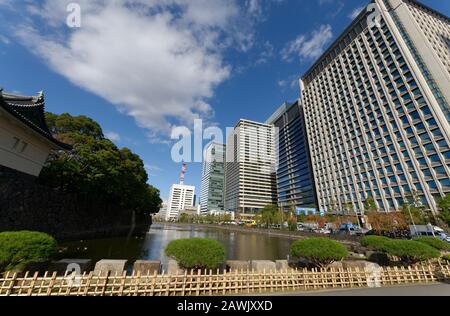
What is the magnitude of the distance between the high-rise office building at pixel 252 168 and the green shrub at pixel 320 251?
12554cm

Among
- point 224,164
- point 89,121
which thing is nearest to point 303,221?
point 89,121

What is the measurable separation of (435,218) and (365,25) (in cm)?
6824

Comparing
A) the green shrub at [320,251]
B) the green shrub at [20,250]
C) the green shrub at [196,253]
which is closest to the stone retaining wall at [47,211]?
the green shrub at [20,250]

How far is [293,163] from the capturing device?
116 m

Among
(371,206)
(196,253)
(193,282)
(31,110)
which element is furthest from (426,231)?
(31,110)

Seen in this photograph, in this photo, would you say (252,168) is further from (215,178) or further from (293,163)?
Result: (215,178)

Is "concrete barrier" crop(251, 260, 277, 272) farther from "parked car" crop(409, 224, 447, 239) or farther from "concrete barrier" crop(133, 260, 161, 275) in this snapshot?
"parked car" crop(409, 224, 447, 239)

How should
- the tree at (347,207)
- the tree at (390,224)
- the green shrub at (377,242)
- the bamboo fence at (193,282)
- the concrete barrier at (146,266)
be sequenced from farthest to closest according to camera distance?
the tree at (347,207), the tree at (390,224), the green shrub at (377,242), the concrete barrier at (146,266), the bamboo fence at (193,282)

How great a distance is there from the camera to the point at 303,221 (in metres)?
74.8

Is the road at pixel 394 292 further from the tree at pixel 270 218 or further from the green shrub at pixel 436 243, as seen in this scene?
the tree at pixel 270 218

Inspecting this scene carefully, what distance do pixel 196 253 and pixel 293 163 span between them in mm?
113405

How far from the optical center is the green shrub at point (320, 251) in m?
11.0

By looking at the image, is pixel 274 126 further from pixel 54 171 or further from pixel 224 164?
pixel 54 171

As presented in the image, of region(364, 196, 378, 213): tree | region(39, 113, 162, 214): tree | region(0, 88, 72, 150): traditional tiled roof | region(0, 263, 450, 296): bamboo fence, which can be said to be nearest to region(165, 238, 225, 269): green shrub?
region(0, 263, 450, 296): bamboo fence
